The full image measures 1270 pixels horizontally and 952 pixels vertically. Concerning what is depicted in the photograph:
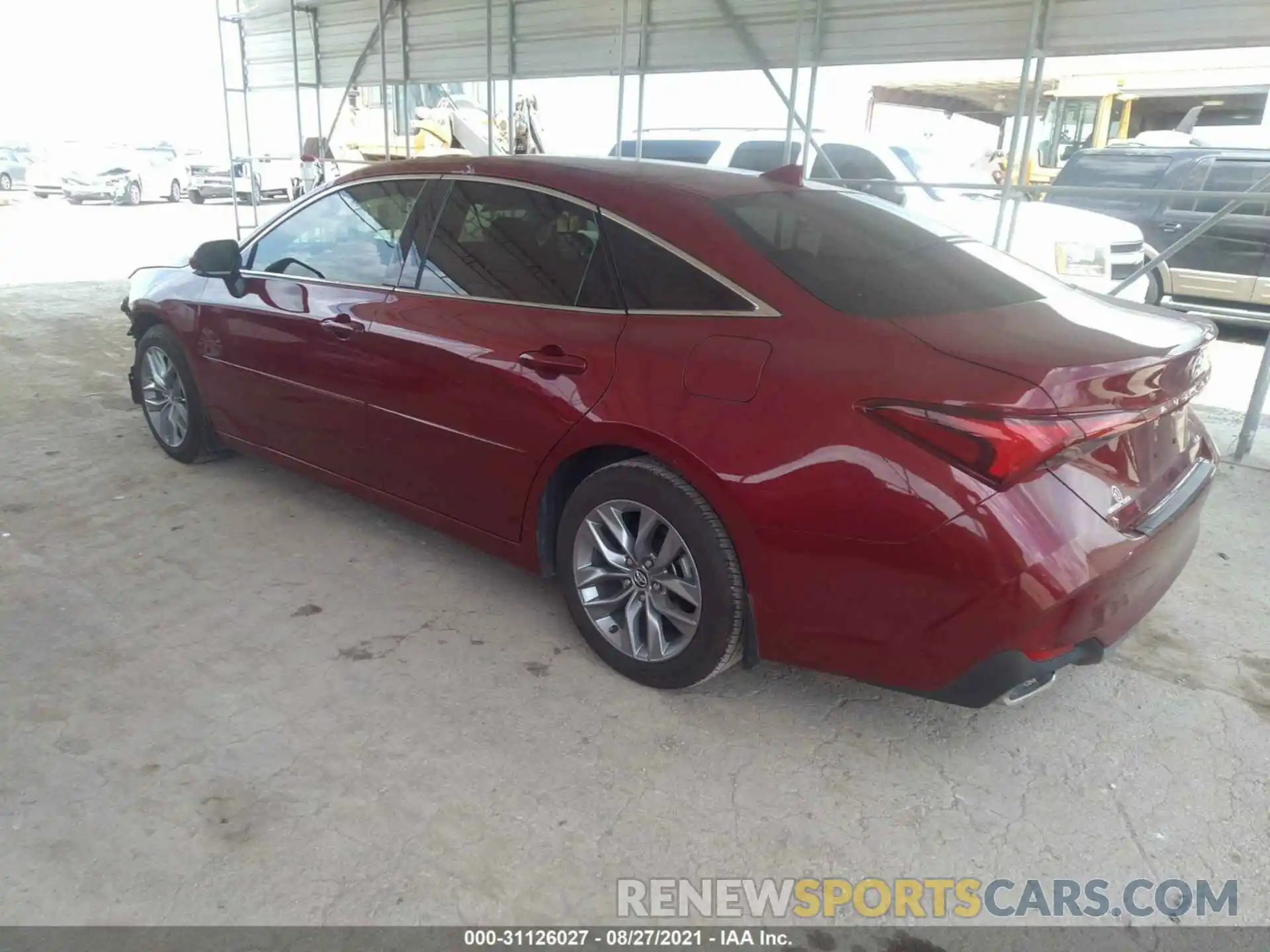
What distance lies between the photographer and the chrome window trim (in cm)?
249

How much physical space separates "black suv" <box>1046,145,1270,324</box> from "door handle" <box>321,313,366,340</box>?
7467 millimetres

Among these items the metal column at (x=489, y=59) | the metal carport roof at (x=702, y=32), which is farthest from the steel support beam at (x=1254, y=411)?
the metal column at (x=489, y=59)

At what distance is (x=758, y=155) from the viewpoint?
924 cm

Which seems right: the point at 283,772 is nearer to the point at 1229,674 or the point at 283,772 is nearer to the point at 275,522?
the point at 275,522

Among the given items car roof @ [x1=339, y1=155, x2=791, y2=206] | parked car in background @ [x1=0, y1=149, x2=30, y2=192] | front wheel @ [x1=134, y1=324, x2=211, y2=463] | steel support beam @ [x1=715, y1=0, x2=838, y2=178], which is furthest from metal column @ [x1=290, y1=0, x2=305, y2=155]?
parked car in background @ [x1=0, y1=149, x2=30, y2=192]

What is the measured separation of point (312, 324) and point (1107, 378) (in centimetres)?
289

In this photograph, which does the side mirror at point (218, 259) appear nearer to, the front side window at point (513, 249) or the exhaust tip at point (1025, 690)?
the front side window at point (513, 249)

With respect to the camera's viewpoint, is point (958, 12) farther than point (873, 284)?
Yes

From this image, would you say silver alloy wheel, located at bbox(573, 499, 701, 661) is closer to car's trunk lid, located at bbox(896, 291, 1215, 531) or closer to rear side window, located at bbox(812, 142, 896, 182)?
car's trunk lid, located at bbox(896, 291, 1215, 531)

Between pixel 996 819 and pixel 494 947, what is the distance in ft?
4.33

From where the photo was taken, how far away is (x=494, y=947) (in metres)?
1.96

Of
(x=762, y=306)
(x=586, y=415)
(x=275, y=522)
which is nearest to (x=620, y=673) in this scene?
(x=586, y=415)

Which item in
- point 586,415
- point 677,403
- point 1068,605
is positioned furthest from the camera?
point 586,415

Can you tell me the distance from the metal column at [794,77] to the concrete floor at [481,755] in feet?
15.9
